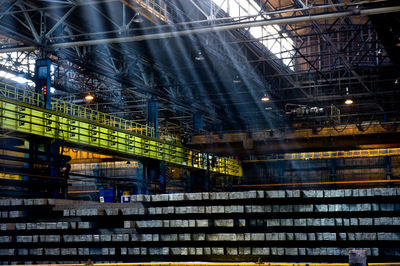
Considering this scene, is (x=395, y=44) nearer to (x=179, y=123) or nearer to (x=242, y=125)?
(x=242, y=125)

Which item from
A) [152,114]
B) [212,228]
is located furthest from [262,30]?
[212,228]

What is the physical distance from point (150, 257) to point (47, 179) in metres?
8.57

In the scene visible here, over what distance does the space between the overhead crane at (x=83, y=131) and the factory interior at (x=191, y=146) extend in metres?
0.08

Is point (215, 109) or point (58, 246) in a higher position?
point (215, 109)

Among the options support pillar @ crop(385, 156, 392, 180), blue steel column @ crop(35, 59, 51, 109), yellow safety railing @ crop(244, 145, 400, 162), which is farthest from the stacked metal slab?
support pillar @ crop(385, 156, 392, 180)

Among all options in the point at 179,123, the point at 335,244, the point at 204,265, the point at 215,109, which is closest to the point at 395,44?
the point at 335,244

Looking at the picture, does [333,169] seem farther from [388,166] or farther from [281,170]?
[281,170]

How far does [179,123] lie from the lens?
43.0 meters

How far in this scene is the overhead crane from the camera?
1731 cm

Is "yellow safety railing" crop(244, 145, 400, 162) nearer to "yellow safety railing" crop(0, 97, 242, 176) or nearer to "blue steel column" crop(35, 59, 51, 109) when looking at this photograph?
"yellow safety railing" crop(0, 97, 242, 176)

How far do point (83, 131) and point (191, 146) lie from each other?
1036 centimetres

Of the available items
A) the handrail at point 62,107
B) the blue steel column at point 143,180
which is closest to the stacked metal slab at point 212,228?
the handrail at point 62,107

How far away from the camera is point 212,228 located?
11109 mm

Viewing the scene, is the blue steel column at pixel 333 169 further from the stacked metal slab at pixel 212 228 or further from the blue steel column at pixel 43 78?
the stacked metal slab at pixel 212 228
